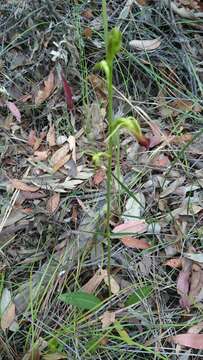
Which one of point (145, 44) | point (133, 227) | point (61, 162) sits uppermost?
point (145, 44)

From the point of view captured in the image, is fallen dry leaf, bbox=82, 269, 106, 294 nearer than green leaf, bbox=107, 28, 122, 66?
No

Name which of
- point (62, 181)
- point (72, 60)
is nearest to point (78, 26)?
point (72, 60)

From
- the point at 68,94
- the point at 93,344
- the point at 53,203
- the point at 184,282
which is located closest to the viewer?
the point at 93,344

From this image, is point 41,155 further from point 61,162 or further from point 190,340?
point 190,340

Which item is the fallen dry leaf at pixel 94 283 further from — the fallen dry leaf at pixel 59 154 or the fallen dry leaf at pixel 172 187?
the fallen dry leaf at pixel 59 154

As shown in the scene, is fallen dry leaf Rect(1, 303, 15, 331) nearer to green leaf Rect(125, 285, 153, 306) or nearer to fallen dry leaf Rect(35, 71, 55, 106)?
green leaf Rect(125, 285, 153, 306)

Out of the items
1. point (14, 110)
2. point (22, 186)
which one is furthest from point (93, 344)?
point (14, 110)

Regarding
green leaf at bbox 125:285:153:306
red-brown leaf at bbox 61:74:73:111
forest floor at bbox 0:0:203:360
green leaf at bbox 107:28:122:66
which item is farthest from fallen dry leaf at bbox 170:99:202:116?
green leaf at bbox 107:28:122:66
